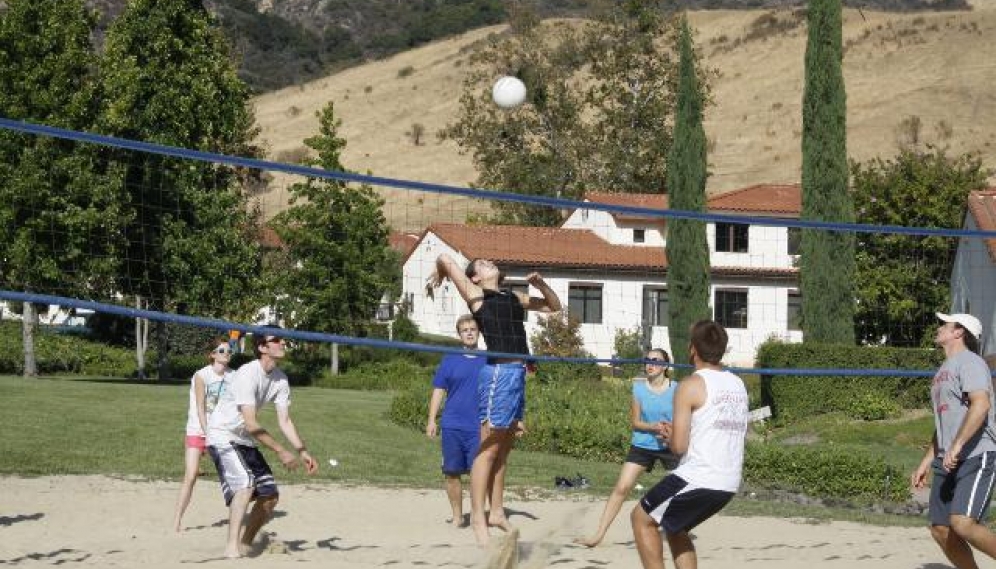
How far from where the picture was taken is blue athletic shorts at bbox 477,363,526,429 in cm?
1102

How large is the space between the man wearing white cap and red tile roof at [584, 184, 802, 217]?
41.9 m

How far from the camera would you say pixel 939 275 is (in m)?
43.6

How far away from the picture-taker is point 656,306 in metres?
47.2

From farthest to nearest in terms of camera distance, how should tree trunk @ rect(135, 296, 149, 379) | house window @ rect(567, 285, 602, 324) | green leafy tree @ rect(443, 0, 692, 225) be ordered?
green leafy tree @ rect(443, 0, 692, 225), house window @ rect(567, 285, 602, 324), tree trunk @ rect(135, 296, 149, 379)

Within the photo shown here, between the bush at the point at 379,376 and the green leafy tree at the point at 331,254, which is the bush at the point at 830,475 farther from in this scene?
the green leafy tree at the point at 331,254

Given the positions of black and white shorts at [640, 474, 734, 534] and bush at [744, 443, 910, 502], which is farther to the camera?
bush at [744, 443, 910, 502]

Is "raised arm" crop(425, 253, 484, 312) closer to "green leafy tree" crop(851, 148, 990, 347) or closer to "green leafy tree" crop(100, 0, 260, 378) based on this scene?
"green leafy tree" crop(100, 0, 260, 378)

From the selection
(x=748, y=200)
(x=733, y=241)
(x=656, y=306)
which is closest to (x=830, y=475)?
(x=656, y=306)

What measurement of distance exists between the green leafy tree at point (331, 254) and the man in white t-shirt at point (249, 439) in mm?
31234

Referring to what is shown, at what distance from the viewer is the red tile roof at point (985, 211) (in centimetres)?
3291

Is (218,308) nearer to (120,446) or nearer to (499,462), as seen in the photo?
(120,446)

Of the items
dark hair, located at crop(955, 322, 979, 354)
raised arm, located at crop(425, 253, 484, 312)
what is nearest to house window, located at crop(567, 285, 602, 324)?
raised arm, located at crop(425, 253, 484, 312)

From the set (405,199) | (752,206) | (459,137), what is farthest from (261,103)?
(752,206)

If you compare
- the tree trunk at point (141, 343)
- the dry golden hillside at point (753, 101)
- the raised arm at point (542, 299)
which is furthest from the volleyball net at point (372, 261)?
the dry golden hillside at point (753, 101)
